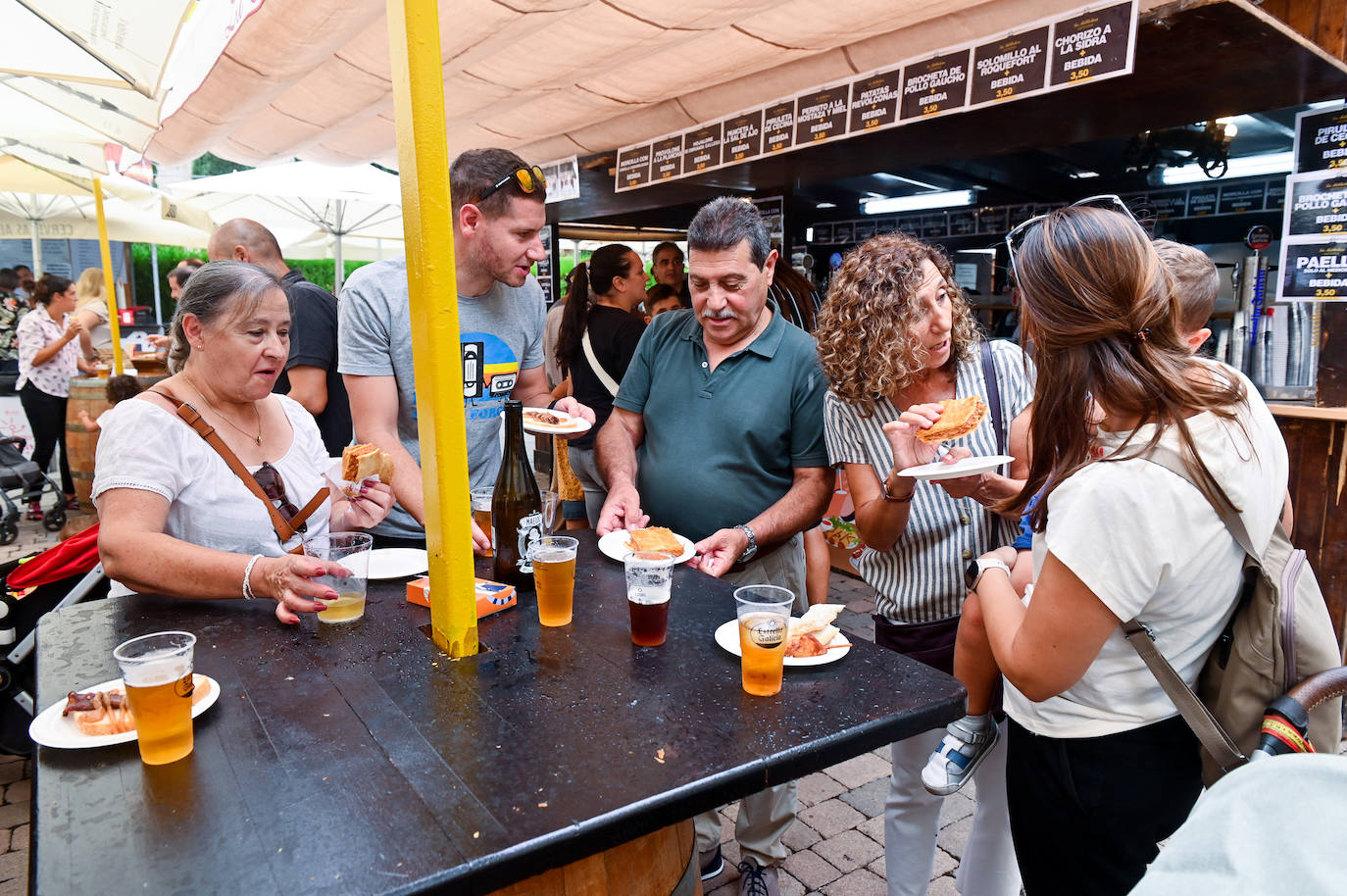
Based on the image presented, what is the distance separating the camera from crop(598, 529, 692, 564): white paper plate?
2.28m

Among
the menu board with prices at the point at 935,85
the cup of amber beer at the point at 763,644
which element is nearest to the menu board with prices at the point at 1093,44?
the menu board with prices at the point at 935,85

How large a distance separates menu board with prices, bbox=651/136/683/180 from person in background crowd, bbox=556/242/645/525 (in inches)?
42.2

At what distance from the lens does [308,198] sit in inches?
419

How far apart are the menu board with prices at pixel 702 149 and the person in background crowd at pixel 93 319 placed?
20.8 ft

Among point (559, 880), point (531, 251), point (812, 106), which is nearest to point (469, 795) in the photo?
point (559, 880)

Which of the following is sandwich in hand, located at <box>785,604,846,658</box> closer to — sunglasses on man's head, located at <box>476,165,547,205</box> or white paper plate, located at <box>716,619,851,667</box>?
white paper plate, located at <box>716,619,851,667</box>

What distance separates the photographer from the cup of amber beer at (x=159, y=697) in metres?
1.23

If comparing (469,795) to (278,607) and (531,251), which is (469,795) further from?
(531,251)

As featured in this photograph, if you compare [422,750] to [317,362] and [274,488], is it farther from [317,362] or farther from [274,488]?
[317,362]

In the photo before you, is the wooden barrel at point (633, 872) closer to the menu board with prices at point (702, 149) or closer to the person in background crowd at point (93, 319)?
the menu board with prices at point (702, 149)

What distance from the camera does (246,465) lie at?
2143 millimetres

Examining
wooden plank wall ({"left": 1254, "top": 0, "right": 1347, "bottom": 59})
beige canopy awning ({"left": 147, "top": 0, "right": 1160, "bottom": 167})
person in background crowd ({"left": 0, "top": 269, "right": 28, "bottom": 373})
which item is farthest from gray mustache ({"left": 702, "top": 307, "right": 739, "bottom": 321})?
person in background crowd ({"left": 0, "top": 269, "right": 28, "bottom": 373})

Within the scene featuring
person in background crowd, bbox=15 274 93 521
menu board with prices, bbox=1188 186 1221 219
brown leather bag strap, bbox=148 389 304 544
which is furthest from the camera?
menu board with prices, bbox=1188 186 1221 219

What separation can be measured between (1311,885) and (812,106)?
4.70 meters
